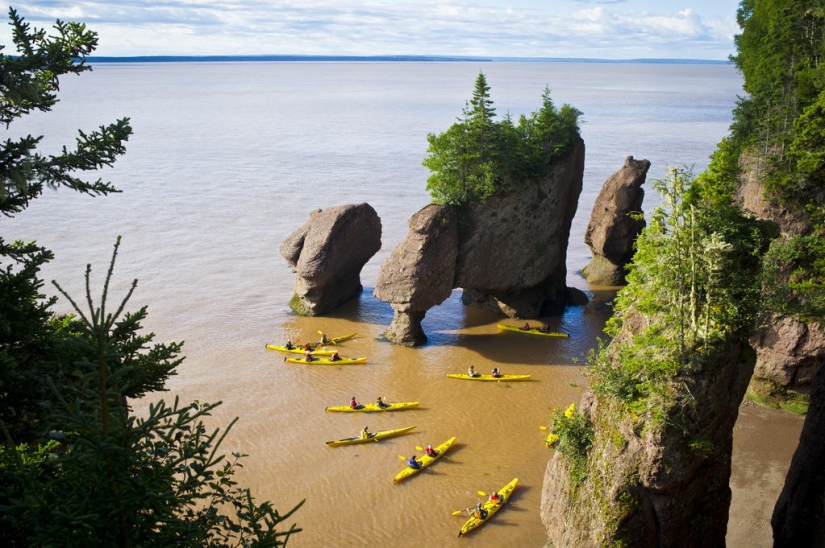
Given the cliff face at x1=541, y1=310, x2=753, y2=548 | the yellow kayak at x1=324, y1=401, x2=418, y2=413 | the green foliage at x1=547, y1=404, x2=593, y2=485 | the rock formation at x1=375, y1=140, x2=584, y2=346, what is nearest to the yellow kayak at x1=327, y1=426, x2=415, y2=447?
the yellow kayak at x1=324, y1=401, x2=418, y2=413

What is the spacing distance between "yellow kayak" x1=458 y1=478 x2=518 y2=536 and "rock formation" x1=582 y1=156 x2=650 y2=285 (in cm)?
2432

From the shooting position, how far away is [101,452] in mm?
7770

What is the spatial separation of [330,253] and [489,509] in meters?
22.1

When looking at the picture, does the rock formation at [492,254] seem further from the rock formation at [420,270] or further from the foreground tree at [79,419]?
the foreground tree at [79,419]

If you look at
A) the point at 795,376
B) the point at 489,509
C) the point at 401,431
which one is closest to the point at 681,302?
the point at 489,509

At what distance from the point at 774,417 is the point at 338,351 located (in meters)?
21.7

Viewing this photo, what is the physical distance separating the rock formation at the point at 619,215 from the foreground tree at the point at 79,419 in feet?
119

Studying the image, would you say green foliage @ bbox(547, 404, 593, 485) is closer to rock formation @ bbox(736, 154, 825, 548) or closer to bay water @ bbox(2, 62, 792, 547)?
bay water @ bbox(2, 62, 792, 547)

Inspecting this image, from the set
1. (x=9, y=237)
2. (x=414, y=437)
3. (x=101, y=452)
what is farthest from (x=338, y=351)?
Answer: (x=9, y=237)

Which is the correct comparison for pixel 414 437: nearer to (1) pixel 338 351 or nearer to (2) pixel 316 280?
(1) pixel 338 351

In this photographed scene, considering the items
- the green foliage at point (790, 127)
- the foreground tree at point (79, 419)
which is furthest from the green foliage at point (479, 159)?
the foreground tree at point (79, 419)

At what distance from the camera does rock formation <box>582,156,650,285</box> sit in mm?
45375

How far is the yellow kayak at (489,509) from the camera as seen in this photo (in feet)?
76.9

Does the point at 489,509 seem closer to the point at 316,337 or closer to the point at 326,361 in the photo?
the point at 326,361
